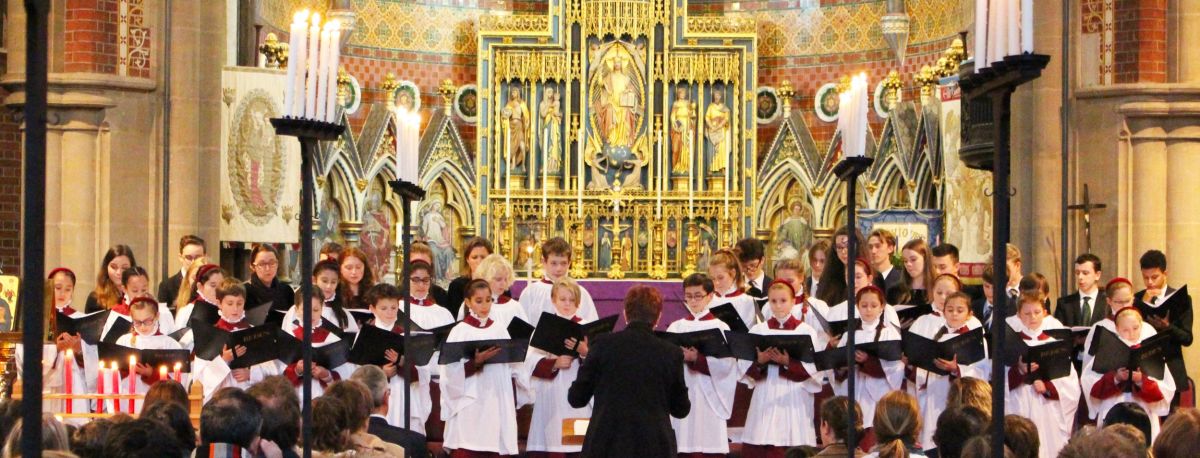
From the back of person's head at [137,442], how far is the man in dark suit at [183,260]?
17.8 feet

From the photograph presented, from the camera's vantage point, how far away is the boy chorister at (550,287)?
10383 millimetres

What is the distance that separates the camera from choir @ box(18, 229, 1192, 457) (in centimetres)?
920

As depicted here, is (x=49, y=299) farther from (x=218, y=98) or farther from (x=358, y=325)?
(x=218, y=98)

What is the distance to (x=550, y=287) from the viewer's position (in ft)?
35.8

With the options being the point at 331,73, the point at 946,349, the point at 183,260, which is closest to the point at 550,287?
the point at 183,260

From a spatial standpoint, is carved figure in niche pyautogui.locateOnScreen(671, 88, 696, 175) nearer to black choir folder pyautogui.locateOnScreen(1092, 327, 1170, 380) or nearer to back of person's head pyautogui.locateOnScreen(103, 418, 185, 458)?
black choir folder pyautogui.locateOnScreen(1092, 327, 1170, 380)

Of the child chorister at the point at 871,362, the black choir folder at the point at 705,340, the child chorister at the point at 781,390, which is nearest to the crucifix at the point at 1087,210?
the child chorister at the point at 871,362

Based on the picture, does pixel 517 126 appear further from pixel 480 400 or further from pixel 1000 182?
pixel 1000 182

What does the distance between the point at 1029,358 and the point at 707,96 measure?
432 inches

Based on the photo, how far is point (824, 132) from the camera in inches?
792

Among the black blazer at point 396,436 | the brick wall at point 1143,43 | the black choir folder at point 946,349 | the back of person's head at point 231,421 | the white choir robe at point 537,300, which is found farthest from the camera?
the brick wall at point 1143,43

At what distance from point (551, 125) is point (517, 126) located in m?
0.39

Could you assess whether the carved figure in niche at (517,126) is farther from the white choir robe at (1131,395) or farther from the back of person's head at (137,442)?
the back of person's head at (137,442)

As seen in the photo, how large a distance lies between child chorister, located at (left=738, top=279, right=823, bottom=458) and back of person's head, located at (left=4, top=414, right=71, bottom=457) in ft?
16.7
